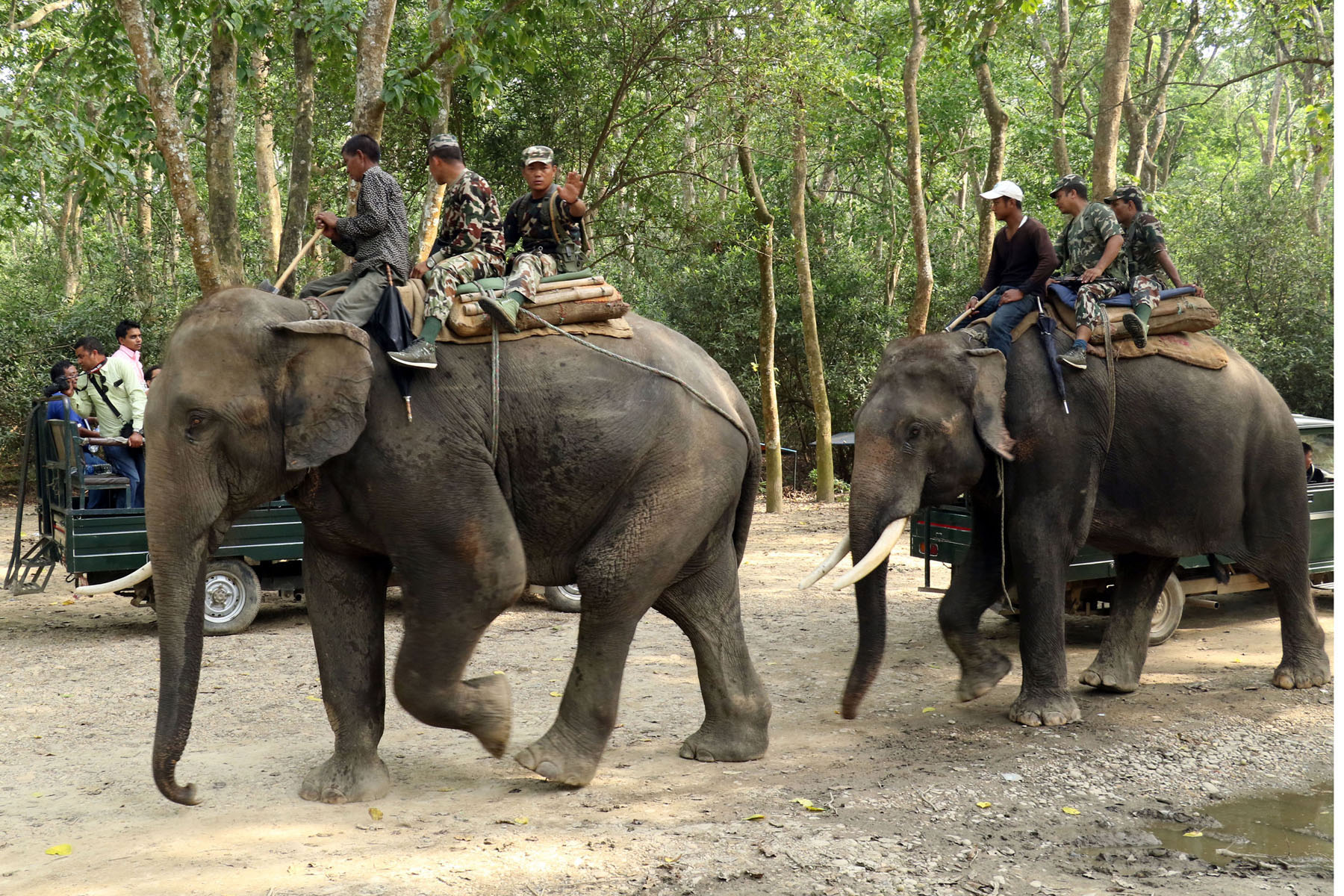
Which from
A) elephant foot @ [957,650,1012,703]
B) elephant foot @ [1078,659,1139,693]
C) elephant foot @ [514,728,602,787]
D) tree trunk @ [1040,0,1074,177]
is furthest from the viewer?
tree trunk @ [1040,0,1074,177]

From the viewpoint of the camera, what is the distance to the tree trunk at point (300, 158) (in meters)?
11.5

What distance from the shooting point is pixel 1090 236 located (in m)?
6.76

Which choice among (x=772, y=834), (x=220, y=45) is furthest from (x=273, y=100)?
(x=772, y=834)

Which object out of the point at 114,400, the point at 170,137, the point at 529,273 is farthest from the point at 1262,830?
the point at 170,137

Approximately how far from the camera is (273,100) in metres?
16.3

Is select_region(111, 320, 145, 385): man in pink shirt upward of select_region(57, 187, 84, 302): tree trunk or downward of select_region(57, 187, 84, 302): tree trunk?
downward

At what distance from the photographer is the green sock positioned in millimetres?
4707

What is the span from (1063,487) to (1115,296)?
1.27m

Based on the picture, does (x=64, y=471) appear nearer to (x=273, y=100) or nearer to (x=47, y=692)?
(x=47, y=692)

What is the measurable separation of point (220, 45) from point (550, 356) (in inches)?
282

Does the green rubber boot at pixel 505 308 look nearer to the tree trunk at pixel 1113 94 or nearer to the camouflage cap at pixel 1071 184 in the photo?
the camouflage cap at pixel 1071 184

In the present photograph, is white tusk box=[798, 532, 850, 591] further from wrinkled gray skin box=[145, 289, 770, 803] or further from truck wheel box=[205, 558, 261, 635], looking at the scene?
truck wheel box=[205, 558, 261, 635]

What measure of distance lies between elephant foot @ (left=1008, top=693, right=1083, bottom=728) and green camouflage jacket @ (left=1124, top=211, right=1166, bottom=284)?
2554 millimetres

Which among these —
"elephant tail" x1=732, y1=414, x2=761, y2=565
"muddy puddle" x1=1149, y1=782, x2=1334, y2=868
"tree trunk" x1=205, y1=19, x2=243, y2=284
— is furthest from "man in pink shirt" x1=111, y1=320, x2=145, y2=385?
"muddy puddle" x1=1149, y1=782, x2=1334, y2=868
